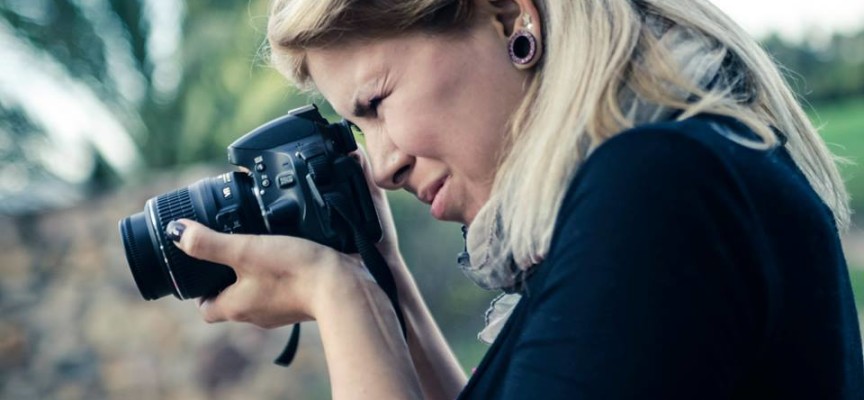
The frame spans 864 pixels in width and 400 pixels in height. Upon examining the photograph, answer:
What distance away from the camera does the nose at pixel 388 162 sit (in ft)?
3.28

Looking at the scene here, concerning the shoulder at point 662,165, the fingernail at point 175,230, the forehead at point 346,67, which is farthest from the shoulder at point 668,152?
the fingernail at point 175,230

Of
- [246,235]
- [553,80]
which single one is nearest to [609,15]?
[553,80]

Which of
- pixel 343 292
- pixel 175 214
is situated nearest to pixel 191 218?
pixel 175 214

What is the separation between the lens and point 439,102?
936 mm

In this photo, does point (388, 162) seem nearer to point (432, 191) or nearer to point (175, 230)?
point (432, 191)

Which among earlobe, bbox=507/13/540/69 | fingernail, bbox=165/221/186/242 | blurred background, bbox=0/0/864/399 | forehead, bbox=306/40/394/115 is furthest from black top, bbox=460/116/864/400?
blurred background, bbox=0/0/864/399

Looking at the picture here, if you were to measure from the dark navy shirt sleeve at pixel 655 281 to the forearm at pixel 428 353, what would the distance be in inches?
19.5

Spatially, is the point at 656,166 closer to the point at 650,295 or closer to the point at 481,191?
the point at 650,295

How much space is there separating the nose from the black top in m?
0.27

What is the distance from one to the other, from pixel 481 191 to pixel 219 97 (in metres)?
3.21

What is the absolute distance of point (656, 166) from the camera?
27.9 inches

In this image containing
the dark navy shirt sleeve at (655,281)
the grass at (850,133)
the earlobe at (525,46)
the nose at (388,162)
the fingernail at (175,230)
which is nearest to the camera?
the dark navy shirt sleeve at (655,281)

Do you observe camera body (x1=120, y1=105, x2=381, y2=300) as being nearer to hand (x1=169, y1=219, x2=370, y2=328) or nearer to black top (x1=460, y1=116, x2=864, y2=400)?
hand (x1=169, y1=219, x2=370, y2=328)

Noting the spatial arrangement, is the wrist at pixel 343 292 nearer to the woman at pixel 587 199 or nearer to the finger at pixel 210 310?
the woman at pixel 587 199
